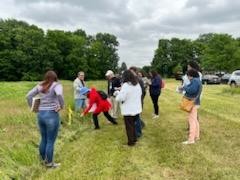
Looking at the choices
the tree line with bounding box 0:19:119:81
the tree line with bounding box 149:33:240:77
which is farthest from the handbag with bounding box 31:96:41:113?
the tree line with bounding box 0:19:119:81

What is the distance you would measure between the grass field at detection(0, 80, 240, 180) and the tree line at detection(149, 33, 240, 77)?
32356mm

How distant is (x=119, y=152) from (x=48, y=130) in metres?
2.18

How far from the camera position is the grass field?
838 centimetres

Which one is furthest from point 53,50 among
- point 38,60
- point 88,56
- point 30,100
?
point 30,100

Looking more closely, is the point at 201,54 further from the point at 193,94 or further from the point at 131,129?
the point at 131,129

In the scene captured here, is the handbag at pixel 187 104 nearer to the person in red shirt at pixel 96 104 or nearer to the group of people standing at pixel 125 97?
the group of people standing at pixel 125 97

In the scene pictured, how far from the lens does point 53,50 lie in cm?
9075

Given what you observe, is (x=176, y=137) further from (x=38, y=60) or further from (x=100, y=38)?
(x=100, y=38)

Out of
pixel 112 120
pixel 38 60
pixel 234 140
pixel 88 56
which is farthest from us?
pixel 88 56

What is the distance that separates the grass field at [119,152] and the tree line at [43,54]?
212ft

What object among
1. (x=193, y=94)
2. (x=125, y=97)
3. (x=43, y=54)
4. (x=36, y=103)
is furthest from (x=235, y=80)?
(x=43, y=54)

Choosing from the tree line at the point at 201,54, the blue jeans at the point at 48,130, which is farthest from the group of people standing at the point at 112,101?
the tree line at the point at 201,54

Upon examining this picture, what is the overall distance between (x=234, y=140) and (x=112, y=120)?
15.7 feet

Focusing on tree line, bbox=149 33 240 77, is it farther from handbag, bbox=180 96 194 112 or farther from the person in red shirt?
handbag, bbox=180 96 194 112
